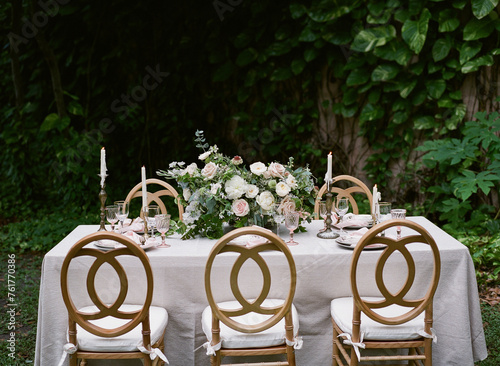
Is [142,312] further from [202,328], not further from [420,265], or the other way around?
[420,265]

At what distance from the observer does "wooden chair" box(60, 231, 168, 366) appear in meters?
1.89

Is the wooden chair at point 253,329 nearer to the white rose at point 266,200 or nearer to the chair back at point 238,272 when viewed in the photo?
the chair back at point 238,272

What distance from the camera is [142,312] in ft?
6.40

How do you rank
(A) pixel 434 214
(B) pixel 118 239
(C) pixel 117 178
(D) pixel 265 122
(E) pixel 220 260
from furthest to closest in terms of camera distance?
(C) pixel 117 178 → (D) pixel 265 122 → (A) pixel 434 214 → (E) pixel 220 260 → (B) pixel 118 239

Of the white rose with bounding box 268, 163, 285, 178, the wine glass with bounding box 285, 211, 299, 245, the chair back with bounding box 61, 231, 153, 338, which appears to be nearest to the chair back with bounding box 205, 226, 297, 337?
the chair back with bounding box 61, 231, 153, 338

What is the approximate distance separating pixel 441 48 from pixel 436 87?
1.12 ft

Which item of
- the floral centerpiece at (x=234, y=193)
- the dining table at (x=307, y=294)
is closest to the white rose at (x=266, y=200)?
the floral centerpiece at (x=234, y=193)

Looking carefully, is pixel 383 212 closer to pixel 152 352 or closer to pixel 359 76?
pixel 152 352

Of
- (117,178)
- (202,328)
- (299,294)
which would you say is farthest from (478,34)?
(117,178)

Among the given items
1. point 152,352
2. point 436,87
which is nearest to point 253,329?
point 152,352

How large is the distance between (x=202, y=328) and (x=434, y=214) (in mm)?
3217

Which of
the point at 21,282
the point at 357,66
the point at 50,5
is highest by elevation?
the point at 50,5

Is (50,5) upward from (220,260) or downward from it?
upward

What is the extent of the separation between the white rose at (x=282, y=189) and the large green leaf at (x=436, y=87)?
107 inches
